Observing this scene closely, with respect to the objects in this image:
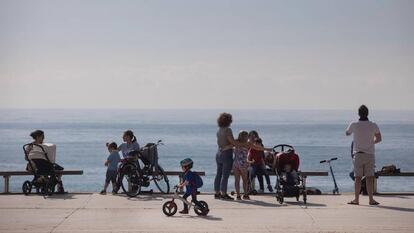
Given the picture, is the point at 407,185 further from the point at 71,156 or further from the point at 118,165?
the point at 71,156

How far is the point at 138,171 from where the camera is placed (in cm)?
1596

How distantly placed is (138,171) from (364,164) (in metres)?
4.69

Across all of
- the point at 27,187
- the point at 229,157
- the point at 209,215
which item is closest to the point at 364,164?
the point at 229,157

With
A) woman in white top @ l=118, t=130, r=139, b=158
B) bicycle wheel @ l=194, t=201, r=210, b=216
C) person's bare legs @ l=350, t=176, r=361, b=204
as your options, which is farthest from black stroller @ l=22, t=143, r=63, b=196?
person's bare legs @ l=350, t=176, r=361, b=204

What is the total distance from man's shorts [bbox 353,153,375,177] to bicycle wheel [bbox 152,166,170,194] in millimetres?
4383

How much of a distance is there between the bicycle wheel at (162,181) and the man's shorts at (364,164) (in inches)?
173

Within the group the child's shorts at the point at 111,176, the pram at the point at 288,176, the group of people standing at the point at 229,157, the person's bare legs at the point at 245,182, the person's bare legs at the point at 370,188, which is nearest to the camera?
the person's bare legs at the point at 370,188

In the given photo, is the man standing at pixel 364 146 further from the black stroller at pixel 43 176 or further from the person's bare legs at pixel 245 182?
the black stroller at pixel 43 176

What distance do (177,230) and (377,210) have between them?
13.6ft

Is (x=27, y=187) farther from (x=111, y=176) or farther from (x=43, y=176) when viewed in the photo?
(x=111, y=176)

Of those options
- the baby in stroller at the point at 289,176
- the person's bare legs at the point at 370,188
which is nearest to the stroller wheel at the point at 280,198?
the baby in stroller at the point at 289,176

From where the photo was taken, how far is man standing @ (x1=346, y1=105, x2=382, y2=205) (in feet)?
46.4

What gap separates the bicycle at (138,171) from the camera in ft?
52.1

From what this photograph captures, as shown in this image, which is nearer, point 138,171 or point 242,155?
point 242,155
